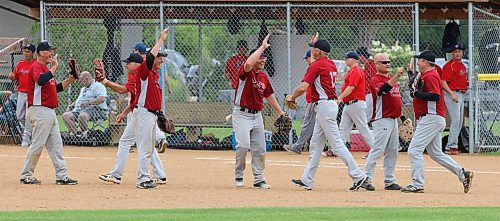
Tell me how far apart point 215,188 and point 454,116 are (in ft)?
25.2

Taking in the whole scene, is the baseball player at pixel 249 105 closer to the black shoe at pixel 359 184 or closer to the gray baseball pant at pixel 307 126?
the black shoe at pixel 359 184

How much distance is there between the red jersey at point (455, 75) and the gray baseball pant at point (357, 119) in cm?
421

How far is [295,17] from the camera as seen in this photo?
24500 millimetres

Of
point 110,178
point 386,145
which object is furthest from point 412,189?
point 110,178

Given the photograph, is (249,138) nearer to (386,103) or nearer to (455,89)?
(386,103)

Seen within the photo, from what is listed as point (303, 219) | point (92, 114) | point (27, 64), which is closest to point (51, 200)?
point (303, 219)

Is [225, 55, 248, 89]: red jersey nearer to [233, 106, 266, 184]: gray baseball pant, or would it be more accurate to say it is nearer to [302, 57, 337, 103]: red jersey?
[233, 106, 266, 184]: gray baseball pant

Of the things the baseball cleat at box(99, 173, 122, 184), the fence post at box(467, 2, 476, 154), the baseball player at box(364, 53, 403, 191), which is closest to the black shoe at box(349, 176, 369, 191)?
the baseball player at box(364, 53, 403, 191)

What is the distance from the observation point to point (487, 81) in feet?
74.1

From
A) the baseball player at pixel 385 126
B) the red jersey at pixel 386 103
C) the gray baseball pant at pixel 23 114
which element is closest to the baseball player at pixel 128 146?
the baseball player at pixel 385 126

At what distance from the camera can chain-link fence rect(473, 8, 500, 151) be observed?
22250mm

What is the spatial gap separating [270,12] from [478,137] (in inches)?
194

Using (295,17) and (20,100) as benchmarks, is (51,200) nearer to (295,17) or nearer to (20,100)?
(20,100)

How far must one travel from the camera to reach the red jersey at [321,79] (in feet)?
48.6
